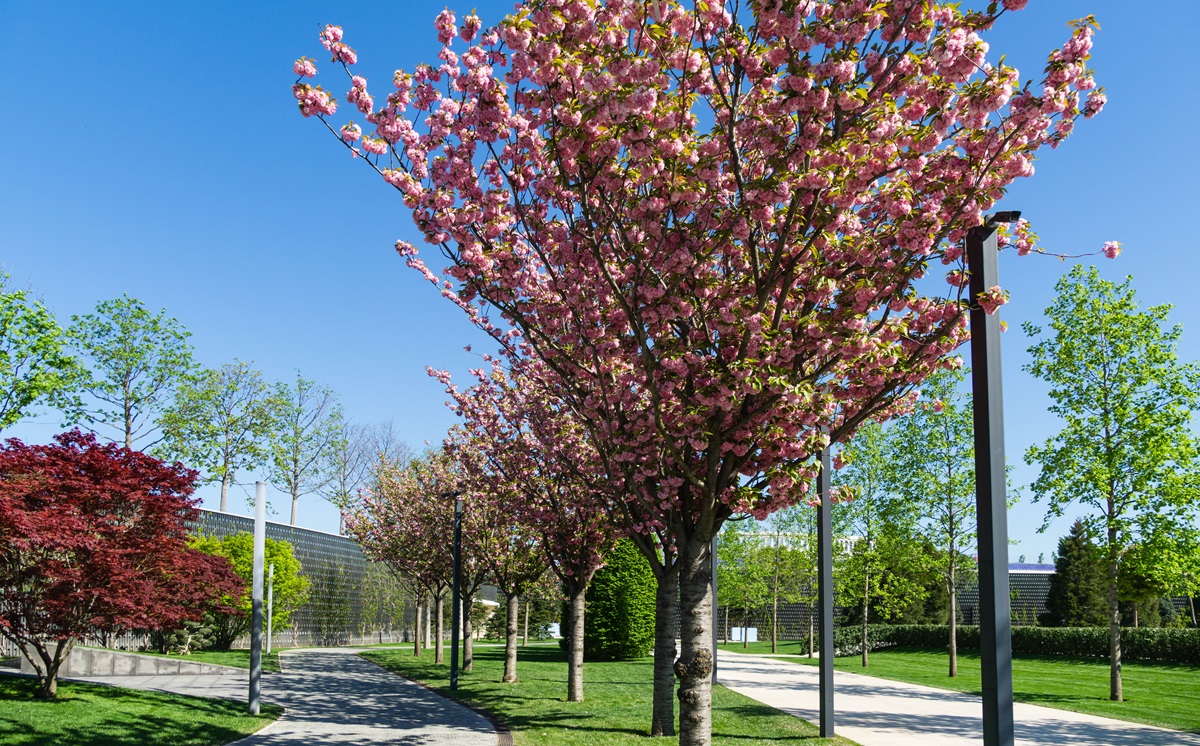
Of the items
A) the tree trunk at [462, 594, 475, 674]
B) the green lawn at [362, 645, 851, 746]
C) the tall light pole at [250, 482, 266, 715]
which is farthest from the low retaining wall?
the tall light pole at [250, 482, 266, 715]

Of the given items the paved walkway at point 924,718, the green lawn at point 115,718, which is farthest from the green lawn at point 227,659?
the paved walkway at point 924,718

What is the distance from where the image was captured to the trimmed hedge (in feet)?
79.0

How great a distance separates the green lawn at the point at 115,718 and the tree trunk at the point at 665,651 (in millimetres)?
4861

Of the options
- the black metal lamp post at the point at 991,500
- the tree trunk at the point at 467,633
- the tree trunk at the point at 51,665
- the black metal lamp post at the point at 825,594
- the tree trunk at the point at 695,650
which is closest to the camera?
the black metal lamp post at the point at 991,500

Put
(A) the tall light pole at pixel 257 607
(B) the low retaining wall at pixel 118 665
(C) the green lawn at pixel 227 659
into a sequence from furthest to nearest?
(C) the green lawn at pixel 227 659 → (B) the low retaining wall at pixel 118 665 → (A) the tall light pole at pixel 257 607

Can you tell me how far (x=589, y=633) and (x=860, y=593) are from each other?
828cm

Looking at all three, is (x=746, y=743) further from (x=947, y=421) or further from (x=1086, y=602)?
(x=1086, y=602)

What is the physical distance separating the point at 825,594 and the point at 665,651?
6.57ft

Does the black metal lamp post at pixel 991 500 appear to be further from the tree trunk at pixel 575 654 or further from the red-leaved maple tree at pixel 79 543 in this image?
the red-leaved maple tree at pixel 79 543

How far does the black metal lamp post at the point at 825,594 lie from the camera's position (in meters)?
9.94

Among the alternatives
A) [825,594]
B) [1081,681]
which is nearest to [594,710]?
[825,594]

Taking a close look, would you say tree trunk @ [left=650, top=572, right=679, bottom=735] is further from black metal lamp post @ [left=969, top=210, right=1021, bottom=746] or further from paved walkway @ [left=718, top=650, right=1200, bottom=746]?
black metal lamp post @ [left=969, top=210, right=1021, bottom=746]

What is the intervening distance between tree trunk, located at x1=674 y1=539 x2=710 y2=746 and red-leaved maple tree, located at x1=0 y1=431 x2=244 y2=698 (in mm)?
7965

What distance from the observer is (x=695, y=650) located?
6.75 metres
